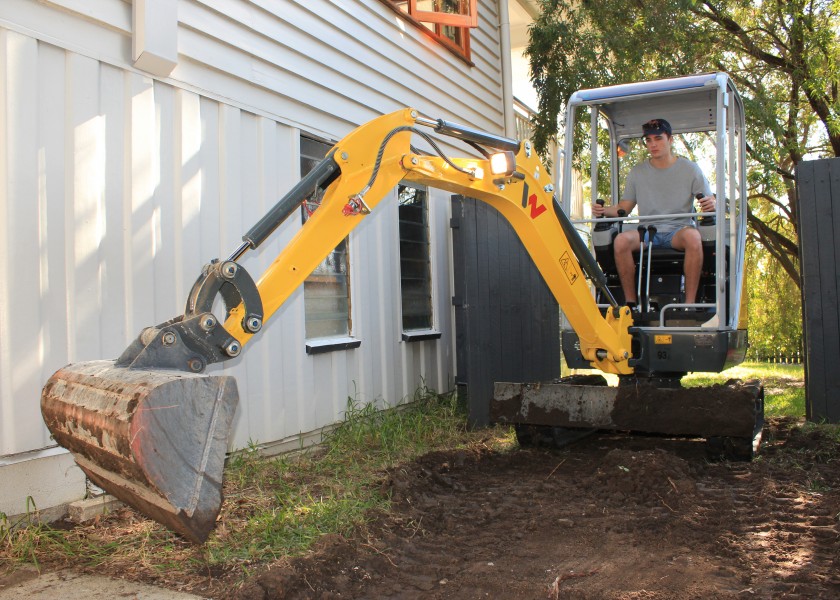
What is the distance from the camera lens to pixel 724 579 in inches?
131

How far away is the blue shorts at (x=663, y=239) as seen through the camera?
5977 millimetres

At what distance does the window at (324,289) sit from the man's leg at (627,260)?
2348 millimetres

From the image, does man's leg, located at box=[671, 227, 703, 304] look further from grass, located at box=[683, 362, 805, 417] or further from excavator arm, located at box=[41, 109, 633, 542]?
excavator arm, located at box=[41, 109, 633, 542]

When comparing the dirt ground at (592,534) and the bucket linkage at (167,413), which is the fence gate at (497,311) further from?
the bucket linkage at (167,413)

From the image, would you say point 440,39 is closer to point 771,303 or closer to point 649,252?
point 649,252

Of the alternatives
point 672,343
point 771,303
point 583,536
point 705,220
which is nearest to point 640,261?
point 705,220

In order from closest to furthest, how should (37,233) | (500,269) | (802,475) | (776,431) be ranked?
(37,233) < (802,475) < (776,431) < (500,269)

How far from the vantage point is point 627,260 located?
19.6ft

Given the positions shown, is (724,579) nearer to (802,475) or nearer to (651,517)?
(651,517)

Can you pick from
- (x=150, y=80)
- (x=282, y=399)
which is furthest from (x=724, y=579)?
(x=150, y=80)

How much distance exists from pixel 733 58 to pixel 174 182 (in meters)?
11.1

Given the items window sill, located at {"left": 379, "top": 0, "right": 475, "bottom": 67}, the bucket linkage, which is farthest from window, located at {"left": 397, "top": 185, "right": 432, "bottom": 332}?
the bucket linkage

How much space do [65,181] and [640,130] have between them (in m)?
5.01

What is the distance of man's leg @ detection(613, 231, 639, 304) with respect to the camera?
5.95 m
